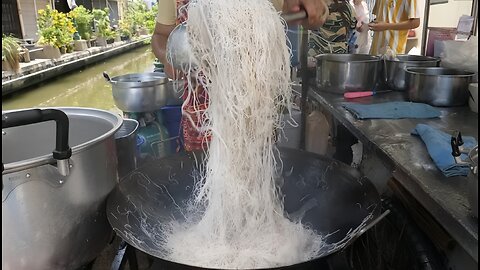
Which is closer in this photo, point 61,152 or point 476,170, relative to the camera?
point 476,170

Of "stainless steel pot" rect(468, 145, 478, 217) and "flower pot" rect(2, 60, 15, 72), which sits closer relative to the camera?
"stainless steel pot" rect(468, 145, 478, 217)

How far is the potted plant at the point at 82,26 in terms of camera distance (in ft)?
36.6

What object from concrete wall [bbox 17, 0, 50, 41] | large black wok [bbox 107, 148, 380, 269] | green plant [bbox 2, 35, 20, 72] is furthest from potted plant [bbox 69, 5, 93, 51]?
large black wok [bbox 107, 148, 380, 269]

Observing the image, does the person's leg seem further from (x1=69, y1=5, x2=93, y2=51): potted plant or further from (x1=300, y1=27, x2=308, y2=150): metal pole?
(x1=69, y1=5, x2=93, y2=51): potted plant

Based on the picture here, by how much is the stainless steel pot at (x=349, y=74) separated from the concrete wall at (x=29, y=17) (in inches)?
429

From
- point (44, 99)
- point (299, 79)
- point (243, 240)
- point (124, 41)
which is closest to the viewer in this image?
point (243, 240)

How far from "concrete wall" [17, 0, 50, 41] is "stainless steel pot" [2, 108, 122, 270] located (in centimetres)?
1138

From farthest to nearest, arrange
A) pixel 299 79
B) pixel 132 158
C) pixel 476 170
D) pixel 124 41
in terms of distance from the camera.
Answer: pixel 124 41
pixel 299 79
pixel 132 158
pixel 476 170

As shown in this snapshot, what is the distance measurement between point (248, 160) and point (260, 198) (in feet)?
0.50

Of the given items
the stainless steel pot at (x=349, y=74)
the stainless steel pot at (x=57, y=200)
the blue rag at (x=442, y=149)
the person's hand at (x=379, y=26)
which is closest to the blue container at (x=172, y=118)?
the stainless steel pot at (x=349, y=74)

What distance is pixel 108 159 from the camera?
4.11 feet

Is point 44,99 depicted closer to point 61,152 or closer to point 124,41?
point 61,152

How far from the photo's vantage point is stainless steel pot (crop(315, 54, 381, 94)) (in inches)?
88.6

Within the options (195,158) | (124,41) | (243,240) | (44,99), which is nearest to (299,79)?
(195,158)
